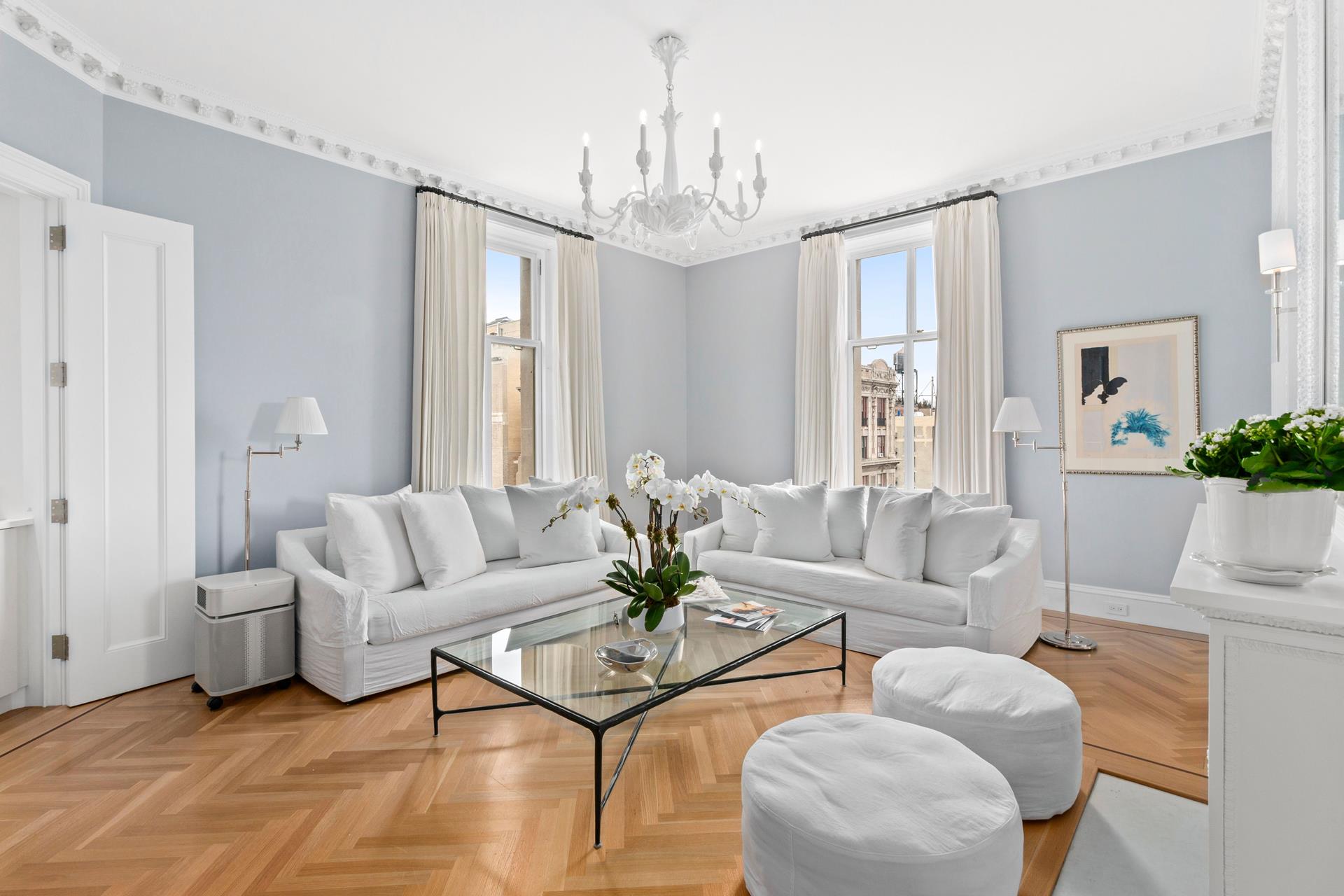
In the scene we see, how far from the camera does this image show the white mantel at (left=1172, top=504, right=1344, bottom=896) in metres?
0.97

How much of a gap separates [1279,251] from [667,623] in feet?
9.91

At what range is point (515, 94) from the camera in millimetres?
3387

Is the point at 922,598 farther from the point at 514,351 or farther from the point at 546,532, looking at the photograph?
the point at 514,351

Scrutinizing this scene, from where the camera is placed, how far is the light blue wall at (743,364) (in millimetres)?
5648

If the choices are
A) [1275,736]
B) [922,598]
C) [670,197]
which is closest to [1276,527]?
[1275,736]

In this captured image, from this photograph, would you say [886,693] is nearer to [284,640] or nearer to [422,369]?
[284,640]

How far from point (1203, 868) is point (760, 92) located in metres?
3.54

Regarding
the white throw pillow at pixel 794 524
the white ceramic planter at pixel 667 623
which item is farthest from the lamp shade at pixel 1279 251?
the white ceramic planter at pixel 667 623

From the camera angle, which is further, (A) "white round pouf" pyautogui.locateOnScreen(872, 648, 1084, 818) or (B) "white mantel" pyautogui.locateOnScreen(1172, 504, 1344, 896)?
(A) "white round pouf" pyautogui.locateOnScreen(872, 648, 1084, 818)

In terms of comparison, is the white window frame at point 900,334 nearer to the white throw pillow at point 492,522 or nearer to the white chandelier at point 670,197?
the white chandelier at point 670,197

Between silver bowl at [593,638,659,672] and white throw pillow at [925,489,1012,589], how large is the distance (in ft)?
6.16

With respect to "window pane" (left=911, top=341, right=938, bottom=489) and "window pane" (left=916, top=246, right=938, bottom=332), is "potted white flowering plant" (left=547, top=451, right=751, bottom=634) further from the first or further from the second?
"window pane" (left=916, top=246, right=938, bottom=332)

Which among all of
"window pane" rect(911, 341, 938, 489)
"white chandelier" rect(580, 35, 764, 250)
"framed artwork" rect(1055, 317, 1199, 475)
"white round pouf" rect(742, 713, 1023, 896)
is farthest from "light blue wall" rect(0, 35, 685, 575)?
"framed artwork" rect(1055, 317, 1199, 475)

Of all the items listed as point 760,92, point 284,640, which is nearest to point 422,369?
point 284,640
